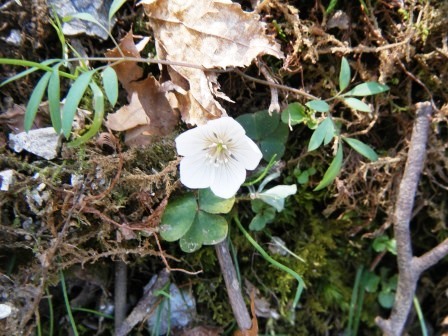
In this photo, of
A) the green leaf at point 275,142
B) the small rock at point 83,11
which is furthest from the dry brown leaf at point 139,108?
the green leaf at point 275,142

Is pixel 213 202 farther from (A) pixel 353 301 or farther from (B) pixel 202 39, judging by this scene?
(A) pixel 353 301

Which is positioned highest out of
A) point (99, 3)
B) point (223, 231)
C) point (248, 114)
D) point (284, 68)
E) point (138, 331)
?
point (99, 3)

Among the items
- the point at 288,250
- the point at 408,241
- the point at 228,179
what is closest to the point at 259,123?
the point at 228,179

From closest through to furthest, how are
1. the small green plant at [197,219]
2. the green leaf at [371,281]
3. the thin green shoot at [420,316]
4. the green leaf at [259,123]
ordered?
the small green plant at [197,219], the green leaf at [259,123], the thin green shoot at [420,316], the green leaf at [371,281]

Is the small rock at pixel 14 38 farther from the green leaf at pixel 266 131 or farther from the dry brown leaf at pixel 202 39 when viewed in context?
the green leaf at pixel 266 131

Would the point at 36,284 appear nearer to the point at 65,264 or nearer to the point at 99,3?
the point at 65,264

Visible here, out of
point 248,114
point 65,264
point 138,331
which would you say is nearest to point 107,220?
point 65,264

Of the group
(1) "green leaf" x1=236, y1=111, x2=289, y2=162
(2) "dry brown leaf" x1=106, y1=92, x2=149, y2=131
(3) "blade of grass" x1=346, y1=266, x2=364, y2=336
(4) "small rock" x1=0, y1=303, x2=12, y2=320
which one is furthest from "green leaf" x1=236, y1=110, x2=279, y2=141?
(4) "small rock" x1=0, y1=303, x2=12, y2=320

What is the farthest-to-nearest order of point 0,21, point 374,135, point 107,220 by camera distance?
point 374,135 < point 0,21 < point 107,220
